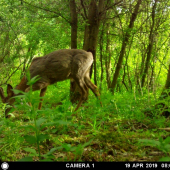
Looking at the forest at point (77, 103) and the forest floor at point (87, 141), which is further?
the forest at point (77, 103)

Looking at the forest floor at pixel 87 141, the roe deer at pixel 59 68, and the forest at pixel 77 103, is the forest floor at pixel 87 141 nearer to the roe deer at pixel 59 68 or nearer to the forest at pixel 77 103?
the forest at pixel 77 103

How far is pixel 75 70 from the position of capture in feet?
17.9

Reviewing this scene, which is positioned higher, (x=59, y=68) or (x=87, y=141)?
(x=59, y=68)

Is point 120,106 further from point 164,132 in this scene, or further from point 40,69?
point 40,69

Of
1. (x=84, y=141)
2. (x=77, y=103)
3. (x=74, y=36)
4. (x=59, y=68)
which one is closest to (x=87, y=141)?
(x=84, y=141)

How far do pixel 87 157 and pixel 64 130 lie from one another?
0.98 meters

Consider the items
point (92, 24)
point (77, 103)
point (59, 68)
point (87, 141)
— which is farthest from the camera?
point (77, 103)

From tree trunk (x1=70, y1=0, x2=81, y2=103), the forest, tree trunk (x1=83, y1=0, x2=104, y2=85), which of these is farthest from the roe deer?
tree trunk (x1=70, y1=0, x2=81, y2=103)

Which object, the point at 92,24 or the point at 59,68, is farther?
the point at 92,24

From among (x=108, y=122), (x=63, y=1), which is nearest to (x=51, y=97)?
(x=63, y=1)

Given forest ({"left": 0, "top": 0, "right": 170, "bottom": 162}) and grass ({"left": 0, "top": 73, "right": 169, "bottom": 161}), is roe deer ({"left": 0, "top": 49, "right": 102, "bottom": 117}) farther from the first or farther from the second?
grass ({"left": 0, "top": 73, "right": 169, "bottom": 161})

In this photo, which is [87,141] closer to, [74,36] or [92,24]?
[92,24]

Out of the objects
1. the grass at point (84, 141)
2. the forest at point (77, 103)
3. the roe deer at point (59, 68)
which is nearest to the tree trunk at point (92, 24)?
the forest at point (77, 103)

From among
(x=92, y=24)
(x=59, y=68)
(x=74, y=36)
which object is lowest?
(x=59, y=68)
